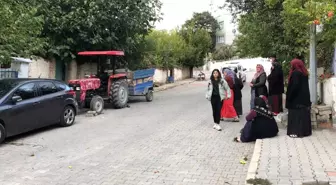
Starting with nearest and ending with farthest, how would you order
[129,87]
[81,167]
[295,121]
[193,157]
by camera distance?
[81,167] → [193,157] → [295,121] → [129,87]

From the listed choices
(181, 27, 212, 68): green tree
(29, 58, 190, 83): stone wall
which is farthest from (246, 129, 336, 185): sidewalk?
(181, 27, 212, 68): green tree

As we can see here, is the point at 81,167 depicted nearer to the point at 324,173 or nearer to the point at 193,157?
the point at 193,157

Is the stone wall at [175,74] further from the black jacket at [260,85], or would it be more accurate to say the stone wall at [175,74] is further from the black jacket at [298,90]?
the black jacket at [298,90]

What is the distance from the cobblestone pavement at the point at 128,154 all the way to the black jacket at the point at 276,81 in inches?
61.6

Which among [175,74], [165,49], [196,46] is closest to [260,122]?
[165,49]

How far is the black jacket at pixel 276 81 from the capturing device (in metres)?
11.1

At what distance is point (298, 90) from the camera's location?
321 inches

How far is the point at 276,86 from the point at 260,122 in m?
3.15

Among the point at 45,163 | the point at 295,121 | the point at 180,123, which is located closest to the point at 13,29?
the point at 45,163

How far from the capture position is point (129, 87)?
632 inches

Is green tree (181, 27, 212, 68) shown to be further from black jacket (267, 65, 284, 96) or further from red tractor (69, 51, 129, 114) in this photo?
black jacket (267, 65, 284, 96)

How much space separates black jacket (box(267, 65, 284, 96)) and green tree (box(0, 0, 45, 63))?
21.9ft

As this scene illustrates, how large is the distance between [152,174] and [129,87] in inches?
395

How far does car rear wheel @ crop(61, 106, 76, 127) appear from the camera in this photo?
10.6m
